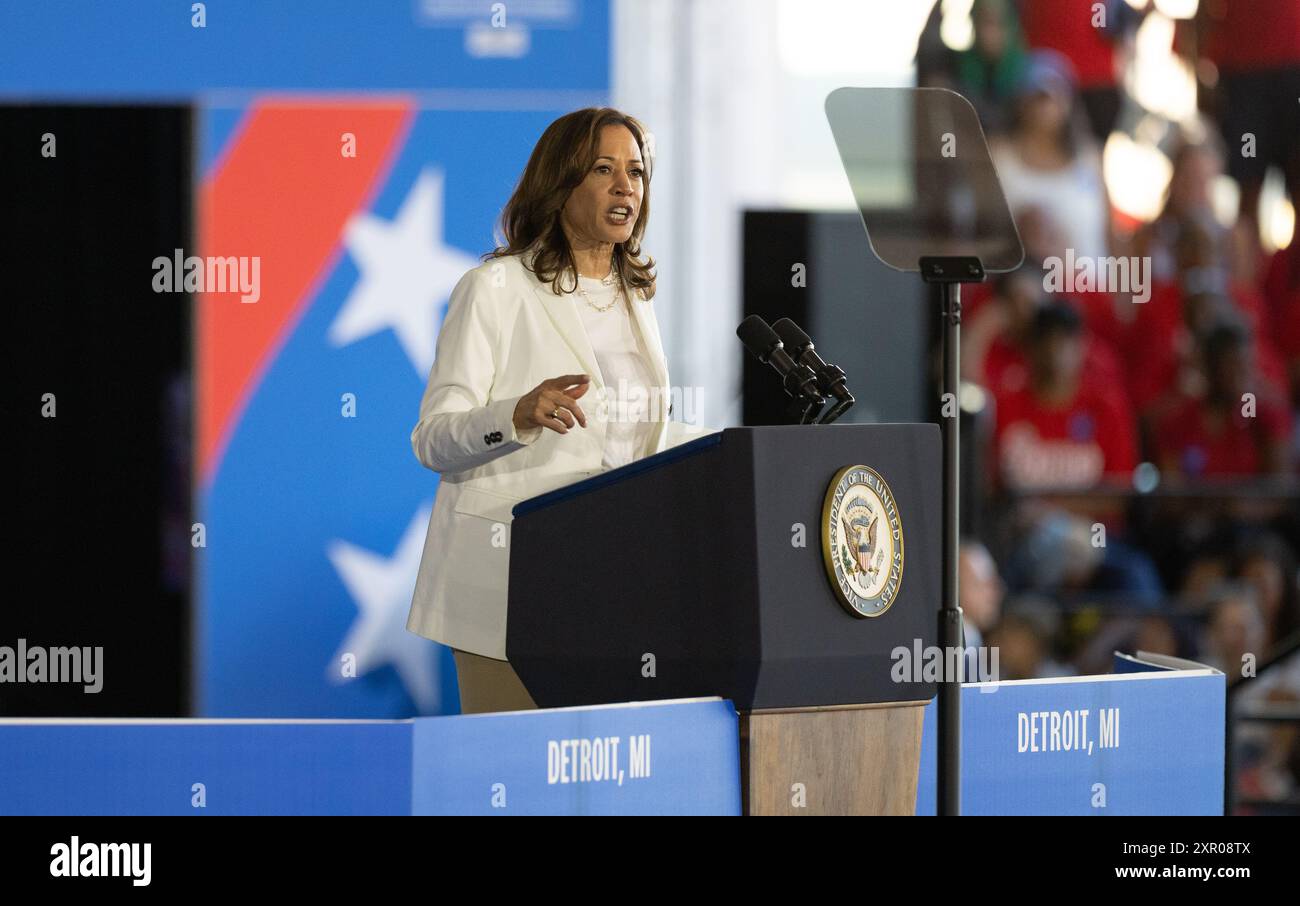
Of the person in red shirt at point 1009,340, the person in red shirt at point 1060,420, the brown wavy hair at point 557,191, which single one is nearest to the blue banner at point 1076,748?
the brown wavy hair at point 557,191

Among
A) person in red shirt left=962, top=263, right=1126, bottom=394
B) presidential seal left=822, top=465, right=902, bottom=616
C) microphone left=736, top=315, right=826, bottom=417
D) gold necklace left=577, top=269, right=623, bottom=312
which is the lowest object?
presidential seal left=822, top=465, right=902, bottom=616

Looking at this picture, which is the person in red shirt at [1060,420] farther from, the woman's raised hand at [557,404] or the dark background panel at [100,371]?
the woman's raised hand at [557,404]

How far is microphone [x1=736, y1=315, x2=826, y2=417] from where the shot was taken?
6.34ft

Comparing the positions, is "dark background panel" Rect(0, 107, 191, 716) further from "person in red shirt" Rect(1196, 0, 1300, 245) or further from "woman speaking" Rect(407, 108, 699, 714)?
"person in red shirt" Rect(1196, 0, 1300, 245)

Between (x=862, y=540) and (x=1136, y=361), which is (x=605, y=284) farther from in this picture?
(x=1136, y=361)

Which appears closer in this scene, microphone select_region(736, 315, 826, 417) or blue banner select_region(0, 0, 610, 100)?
microphone select_region(736, 315, 826, 417)

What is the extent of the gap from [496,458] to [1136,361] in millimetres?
3651

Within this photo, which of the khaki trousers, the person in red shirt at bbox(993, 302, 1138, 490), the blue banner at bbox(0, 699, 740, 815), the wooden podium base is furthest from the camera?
the person in red shirt at bbox(993, 302, 1138, 490)

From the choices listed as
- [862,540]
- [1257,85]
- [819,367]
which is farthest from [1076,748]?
[1257,85]

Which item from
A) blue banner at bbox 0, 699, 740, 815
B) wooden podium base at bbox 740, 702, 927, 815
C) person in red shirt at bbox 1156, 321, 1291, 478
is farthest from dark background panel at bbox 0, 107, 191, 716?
person in red shirt at bbox 1156, 321, 1291, 478

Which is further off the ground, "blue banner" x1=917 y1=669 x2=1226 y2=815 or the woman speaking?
the woman speaking

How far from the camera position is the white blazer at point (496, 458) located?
2.16 meters

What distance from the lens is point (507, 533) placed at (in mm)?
2164
